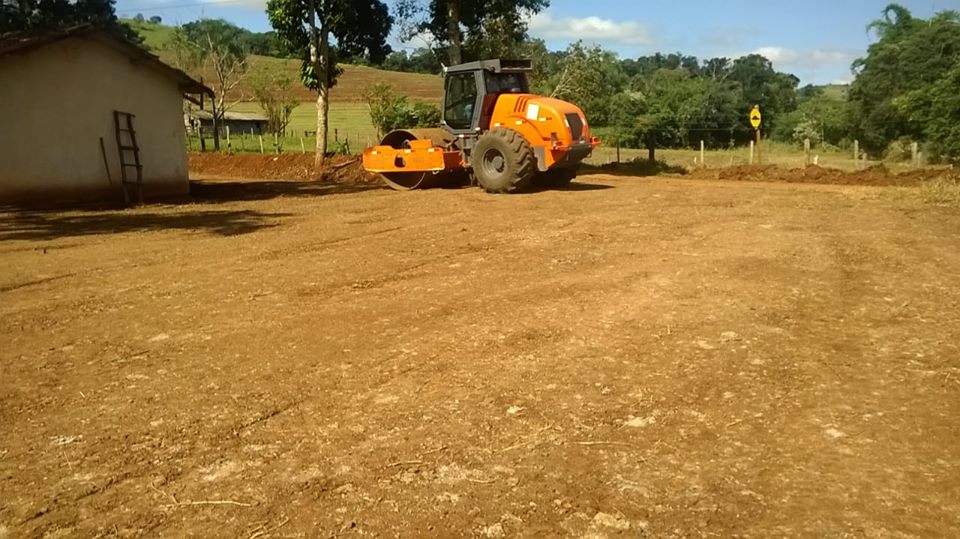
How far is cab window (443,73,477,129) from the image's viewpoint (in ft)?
52.4

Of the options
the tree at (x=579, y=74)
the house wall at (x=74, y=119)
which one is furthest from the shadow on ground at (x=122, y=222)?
the tree at (x=579, y=74)

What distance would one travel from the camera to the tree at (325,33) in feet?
74.6

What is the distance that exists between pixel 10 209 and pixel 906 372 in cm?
1551

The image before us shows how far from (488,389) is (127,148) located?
15.4m

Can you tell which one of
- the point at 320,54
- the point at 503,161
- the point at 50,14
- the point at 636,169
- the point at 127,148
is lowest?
the point at 636,169

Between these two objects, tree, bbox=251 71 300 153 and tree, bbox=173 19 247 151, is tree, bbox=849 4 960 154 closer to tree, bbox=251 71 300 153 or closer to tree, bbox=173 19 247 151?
tree, bbox=251 71 300 153

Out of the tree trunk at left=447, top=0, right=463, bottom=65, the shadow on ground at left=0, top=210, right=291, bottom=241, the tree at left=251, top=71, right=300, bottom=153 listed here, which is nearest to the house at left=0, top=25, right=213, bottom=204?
the shadow on ground at left=0, top=210, right=291, bottom=241

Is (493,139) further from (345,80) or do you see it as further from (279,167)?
(345,80)

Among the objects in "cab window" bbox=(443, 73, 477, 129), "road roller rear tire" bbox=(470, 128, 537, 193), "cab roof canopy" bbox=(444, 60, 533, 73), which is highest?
"cab roof canopy" bbox=(444, 60, 533, 73)

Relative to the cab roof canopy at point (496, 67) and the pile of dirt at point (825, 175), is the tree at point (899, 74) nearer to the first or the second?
the pile of dirt at point (825, 175)

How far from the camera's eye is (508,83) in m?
16.2

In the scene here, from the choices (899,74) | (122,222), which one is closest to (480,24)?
(122,222)

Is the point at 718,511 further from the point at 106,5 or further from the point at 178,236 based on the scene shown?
the point at 106,5

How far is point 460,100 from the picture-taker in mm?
16234
